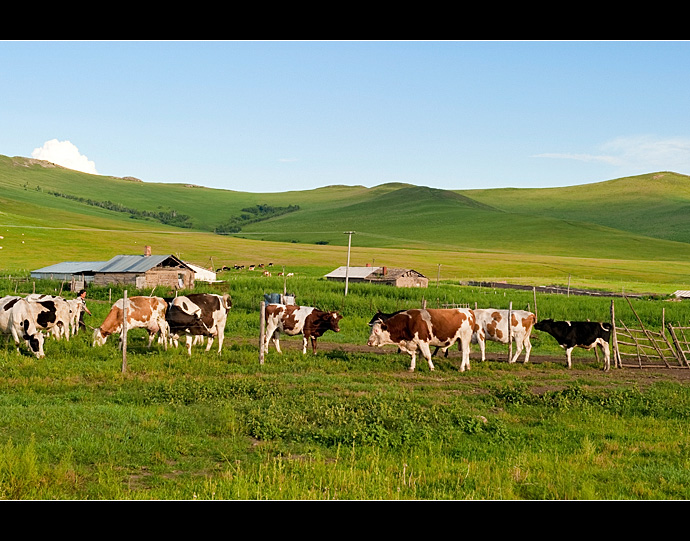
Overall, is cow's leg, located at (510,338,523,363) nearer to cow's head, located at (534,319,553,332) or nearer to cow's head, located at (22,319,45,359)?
cow's head, located at (534,319,553,332)

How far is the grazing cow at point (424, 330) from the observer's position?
68.1 ft

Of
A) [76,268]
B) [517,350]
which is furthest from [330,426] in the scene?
→ [76,268]

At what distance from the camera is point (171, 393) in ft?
48.1

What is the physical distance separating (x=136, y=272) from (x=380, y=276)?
26.9 meters

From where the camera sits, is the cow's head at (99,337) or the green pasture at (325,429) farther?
the cow's head at (99,337)

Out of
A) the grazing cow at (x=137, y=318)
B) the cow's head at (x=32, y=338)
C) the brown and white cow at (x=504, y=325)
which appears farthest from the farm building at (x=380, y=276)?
the cow's head at (x=32, y=338)

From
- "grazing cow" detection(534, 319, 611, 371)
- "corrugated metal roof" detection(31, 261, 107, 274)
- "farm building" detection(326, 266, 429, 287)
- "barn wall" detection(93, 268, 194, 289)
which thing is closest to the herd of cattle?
"grazing cow" detection(534, 319, 611, 371)

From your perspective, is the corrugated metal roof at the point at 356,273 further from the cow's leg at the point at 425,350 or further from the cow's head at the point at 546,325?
the cow's leg at the point at 425,350

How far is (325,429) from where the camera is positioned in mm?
12031

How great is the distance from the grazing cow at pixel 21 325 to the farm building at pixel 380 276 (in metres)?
52.0

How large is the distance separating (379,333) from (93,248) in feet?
320

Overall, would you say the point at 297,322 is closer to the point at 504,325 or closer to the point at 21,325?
the point at 504,325

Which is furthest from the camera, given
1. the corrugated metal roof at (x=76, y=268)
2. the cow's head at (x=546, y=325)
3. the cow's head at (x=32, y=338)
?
the corrugated metal roof at (x=76, y=268)
